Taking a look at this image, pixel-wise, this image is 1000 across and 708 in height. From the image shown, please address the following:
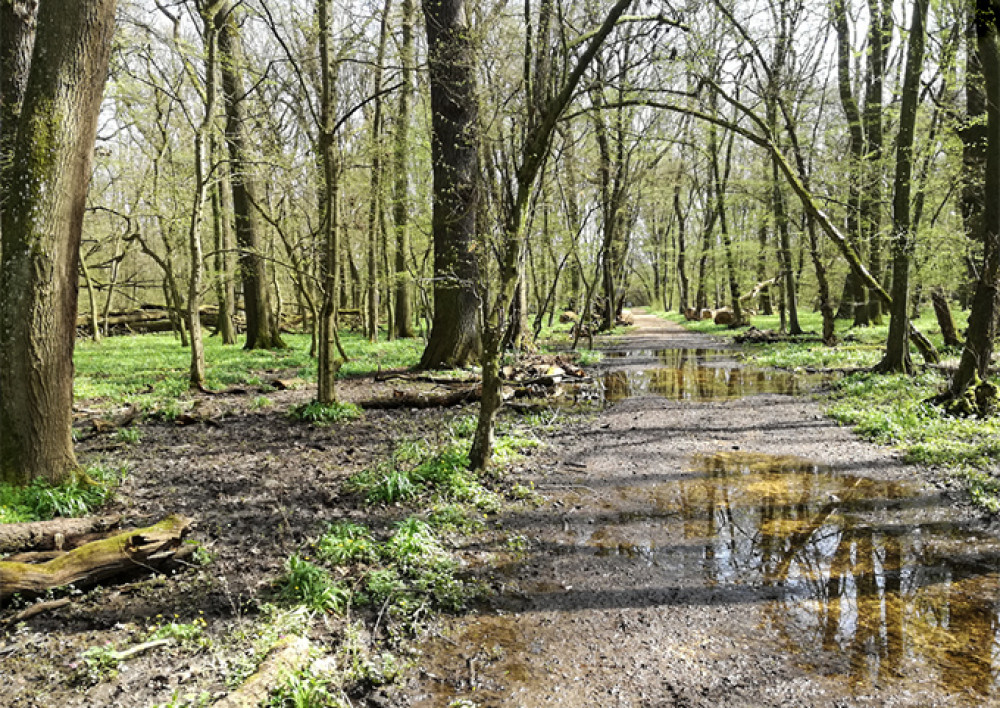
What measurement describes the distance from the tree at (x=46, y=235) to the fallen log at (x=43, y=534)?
3.44ft

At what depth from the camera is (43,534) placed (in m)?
3.86

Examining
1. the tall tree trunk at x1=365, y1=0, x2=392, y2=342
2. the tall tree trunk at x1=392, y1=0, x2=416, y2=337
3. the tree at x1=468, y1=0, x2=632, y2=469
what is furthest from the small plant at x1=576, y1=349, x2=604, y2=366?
the tree at x1=468, y1=0, x2=632, y2=469

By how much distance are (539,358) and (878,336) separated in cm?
1001

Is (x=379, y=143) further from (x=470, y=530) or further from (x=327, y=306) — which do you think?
(x=470, y=530)

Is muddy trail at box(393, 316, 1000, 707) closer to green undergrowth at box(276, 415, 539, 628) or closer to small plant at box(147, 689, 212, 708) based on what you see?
green undergrowth at box(276, 415, 539, 628)

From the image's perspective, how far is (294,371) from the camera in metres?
13.2

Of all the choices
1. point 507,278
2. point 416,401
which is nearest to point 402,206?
point 416,401

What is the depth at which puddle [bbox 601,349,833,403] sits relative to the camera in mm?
10539

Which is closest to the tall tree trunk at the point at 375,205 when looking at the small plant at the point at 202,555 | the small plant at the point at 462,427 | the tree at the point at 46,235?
the small plant at the point at 462,427

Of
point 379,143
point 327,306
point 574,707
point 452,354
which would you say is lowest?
point 574,707

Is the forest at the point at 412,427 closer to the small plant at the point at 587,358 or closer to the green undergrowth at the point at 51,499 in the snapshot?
the green undergrowth at the point at 51,499

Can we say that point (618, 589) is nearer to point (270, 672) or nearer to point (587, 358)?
point (270, 672)

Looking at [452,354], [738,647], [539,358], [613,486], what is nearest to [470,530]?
[613,486]

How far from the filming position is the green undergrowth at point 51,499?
14.2ft
